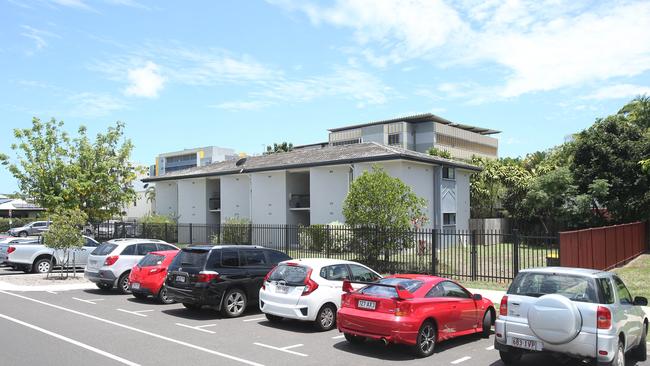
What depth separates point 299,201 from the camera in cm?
3425

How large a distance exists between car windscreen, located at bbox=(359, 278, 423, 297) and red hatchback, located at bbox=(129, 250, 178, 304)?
679 cm

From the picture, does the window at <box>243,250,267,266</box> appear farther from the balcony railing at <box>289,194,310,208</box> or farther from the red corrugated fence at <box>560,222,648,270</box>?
the balcony railing at <box>289,194,310,208</box>

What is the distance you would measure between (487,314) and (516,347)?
9.27ft

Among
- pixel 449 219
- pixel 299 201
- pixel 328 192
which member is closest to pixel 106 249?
pixel 328 192

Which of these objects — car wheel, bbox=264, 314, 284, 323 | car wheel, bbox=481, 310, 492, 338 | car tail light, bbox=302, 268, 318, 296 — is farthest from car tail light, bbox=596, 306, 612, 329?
car wheel, bbox=264, 314, 284, 323

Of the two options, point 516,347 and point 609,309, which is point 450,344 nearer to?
point 516,347

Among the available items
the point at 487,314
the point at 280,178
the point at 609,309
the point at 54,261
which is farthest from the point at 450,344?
the point at 280,178

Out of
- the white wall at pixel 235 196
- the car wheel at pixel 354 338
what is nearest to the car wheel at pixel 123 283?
the car wheel at pixel 354 338

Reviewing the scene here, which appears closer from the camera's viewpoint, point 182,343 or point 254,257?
point 182,343

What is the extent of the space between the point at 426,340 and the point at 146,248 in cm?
1059

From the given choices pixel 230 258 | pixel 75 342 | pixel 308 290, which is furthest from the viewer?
pixel 230 258

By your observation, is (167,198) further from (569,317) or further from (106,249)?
(569,317)

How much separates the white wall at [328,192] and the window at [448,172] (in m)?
6.36

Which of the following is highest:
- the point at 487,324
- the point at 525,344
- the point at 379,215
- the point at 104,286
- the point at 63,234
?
the point at 379,215
